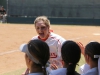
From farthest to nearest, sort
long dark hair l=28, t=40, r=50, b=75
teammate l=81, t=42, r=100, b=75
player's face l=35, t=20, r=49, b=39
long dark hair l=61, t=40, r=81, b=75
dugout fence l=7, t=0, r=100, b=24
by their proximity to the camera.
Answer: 1. dugout fence l=7, t=0, r=100, b=24
2. player's face l=35, t=20, r=49, b=39
3. teammate l=81, t=42, r=100, b=75
4. long dark hair l=61, t=40, r=81, b=75
5. long dark hair l=28, t=40, r=50, b=75

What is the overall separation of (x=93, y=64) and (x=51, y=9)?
114 ft

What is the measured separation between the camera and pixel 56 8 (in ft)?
124

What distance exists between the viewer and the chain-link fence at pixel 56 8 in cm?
3612

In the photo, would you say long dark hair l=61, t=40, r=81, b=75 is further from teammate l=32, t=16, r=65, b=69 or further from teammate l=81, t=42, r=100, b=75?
Answer: teammate l=32, t=16, r=65, b=69

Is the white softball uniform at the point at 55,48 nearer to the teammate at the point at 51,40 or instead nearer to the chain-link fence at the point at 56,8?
the teammate at the point at 51,40

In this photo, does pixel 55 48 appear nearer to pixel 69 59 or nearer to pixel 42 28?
pixel 42 28

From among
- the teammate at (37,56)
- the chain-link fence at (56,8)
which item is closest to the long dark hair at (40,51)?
the teammate at (37,56)

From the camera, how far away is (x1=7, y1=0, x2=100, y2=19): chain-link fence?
36.1 meters

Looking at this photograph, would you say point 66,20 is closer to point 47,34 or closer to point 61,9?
point 61,9

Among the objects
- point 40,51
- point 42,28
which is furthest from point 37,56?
point 42,28

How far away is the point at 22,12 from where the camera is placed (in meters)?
38.1

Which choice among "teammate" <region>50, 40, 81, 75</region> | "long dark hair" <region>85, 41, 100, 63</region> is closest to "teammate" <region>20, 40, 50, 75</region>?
"teammate" <region>50, 40, 81, 75</region>

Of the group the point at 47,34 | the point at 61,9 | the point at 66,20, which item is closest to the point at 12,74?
the point at 47,34

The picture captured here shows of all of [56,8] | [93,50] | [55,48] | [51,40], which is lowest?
[56,8]
